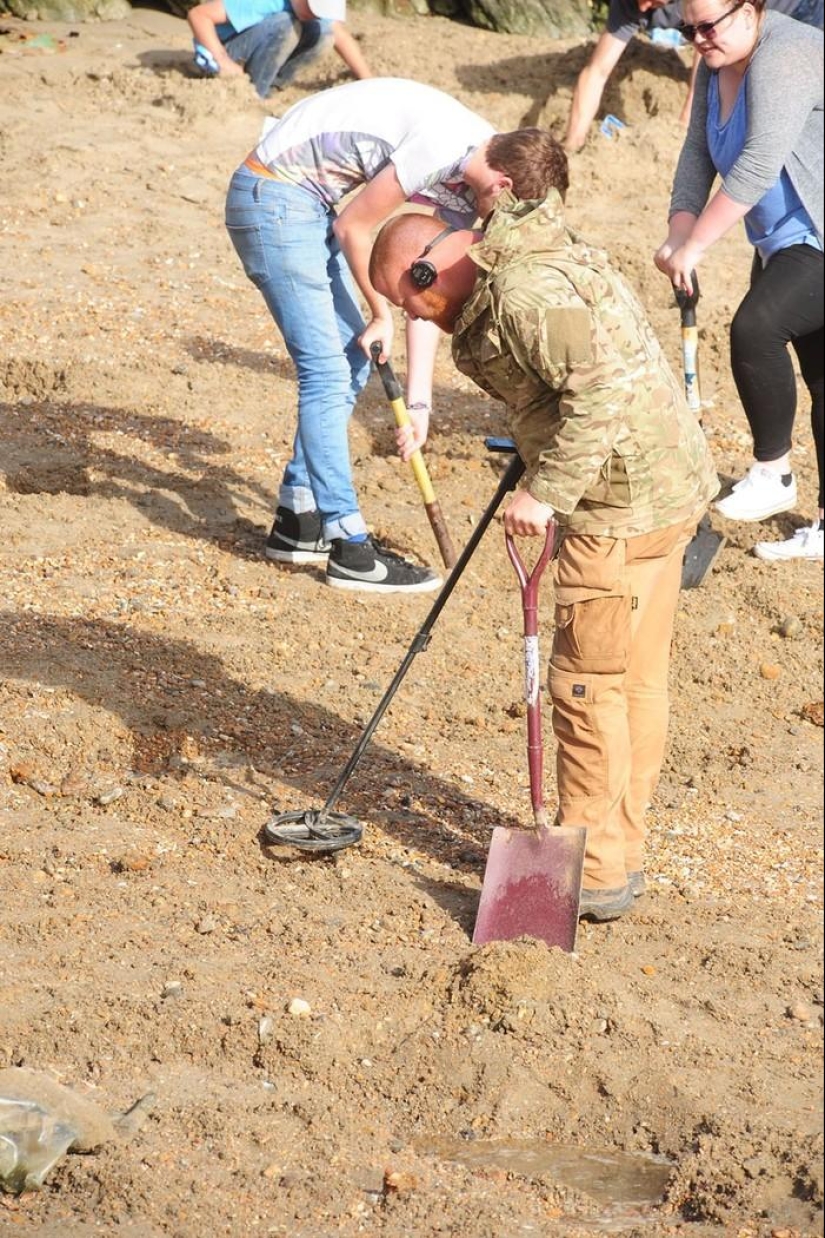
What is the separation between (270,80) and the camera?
35.2 feet

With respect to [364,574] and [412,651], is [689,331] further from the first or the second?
Answer: [412,651]

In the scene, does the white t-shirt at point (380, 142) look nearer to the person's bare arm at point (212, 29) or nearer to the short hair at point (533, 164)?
the short hair at point (533, 164)

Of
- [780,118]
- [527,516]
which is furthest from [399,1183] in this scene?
[780,118]

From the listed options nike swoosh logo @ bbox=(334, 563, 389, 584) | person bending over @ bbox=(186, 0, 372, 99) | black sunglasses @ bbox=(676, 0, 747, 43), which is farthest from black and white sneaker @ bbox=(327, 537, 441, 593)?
person bending over @ bbox=(186, 0, 372, 99)

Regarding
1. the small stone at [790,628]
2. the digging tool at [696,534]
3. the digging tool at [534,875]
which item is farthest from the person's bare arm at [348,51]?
the digging tool at [534,875]

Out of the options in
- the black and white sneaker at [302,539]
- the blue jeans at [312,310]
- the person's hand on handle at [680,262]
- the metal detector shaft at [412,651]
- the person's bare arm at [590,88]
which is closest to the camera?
the metal detector shaft at [412,651]

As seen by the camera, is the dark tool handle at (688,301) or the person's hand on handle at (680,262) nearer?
the person's hand on handle at (680,262)

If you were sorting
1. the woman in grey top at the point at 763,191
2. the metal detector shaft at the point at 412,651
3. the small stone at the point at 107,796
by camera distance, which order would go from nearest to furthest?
the metal detector shaft at the point at 412,651
the small stone at the point at 107,796
the woman in grey top at the point at 763,191

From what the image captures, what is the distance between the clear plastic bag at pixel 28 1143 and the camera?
3.11 m

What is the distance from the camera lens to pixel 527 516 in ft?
11.5

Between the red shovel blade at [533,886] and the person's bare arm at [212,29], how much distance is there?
7.99 meters

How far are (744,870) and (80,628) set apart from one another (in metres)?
2.22

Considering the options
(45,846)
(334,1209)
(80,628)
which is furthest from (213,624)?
(334,1209)

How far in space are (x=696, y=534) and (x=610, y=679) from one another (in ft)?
7.34
